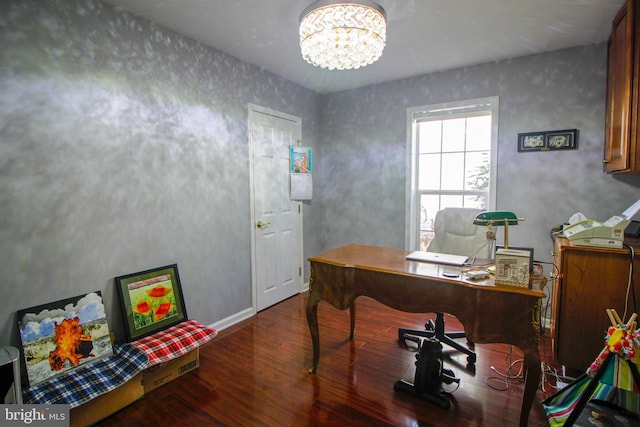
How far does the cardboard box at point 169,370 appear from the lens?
2074mm

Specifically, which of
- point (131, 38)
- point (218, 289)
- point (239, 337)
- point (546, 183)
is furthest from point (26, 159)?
point (546, 183)

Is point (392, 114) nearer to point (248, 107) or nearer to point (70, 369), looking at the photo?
point (248, 107)

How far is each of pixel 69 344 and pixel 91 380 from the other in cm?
27

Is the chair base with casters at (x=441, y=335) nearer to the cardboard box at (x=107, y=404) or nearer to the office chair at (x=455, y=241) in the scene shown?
the office chair at (x=455, y=241)

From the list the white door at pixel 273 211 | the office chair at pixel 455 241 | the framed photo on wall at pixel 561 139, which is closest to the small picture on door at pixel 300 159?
the white door at pixel 273 211

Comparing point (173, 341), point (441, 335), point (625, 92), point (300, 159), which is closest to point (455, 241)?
point (441, 335)

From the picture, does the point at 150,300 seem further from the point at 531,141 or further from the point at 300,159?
the point at 531,141

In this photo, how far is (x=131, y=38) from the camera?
224 cm

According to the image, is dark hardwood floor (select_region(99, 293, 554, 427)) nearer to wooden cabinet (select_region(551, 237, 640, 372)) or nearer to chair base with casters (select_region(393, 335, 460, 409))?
chair base with casters (select_region(393, 335, 460, 409))

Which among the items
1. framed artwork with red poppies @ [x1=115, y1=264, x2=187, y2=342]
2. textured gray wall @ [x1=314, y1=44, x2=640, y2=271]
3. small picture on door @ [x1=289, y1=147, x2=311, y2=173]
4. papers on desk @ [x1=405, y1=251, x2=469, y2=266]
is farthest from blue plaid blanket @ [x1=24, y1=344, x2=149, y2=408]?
textured gray wall @ [x1=314, y1=44, x2=640, y2=271]

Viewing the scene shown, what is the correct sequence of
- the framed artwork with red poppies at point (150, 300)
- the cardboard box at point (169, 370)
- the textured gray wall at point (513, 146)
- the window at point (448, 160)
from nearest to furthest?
the cardboard box at point (169, 370) < the framed artwork with red poppies at point (150, 300) < the textured gray wall at point (513, 146) < the window at point (448, 160)

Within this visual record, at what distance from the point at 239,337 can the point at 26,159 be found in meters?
1.94

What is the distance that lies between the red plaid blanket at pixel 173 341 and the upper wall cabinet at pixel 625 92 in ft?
10.00

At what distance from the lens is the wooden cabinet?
1.98 meters
